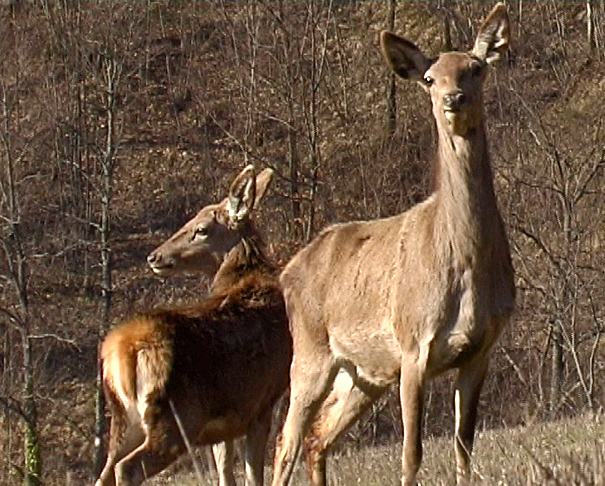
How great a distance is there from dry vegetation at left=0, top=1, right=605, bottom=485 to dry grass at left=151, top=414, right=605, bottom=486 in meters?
11.4

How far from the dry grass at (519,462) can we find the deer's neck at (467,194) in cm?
128

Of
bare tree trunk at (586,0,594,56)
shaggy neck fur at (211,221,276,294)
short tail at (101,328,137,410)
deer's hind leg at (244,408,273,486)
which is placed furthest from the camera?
bare tree trunk at (586,0,594,56)

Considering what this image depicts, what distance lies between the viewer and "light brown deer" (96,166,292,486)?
1103cm

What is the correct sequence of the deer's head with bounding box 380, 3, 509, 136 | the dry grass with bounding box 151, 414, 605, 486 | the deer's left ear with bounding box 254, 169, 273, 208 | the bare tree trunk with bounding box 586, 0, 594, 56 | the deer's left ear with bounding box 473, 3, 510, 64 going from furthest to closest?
the bare tree trunk with bounding box 586, 0, 594, 56, the deer's left ear with bounding box 254, 169, 273, 208, the deer's left ear with bounding box 473, 3, 510, 64, the deer's head with bounding box 380, 3, 509, 136, the dry grass with bounding box 151, 414, 605, 486

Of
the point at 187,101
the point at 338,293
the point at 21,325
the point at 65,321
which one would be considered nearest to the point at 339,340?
the point at 338,293

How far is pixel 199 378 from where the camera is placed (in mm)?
11422

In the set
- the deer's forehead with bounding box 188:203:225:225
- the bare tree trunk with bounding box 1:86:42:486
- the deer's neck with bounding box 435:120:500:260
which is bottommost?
the bare tree trunk with bounding box 1:86:42:486

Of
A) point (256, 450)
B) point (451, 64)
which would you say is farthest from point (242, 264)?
point (451, 64)

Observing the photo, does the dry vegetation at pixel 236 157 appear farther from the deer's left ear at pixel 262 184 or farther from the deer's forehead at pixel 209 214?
the deer's forehead at pixel 209 214

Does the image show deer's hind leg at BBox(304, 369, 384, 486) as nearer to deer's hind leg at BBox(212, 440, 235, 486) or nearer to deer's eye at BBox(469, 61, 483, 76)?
deer's hind leg at BBox(212, 440, 235, 486)

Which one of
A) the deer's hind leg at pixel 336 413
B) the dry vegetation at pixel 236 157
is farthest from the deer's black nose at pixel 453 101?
the dry vegetation at pixel 236 157

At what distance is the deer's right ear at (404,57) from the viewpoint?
10828 millimetres

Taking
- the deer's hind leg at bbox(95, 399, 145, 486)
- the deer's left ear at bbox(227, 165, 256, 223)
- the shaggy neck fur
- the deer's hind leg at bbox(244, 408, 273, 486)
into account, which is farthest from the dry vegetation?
the deer's hind leg at bbox(95, 399, 145, 486)

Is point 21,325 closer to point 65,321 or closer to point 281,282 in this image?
point 65,321
